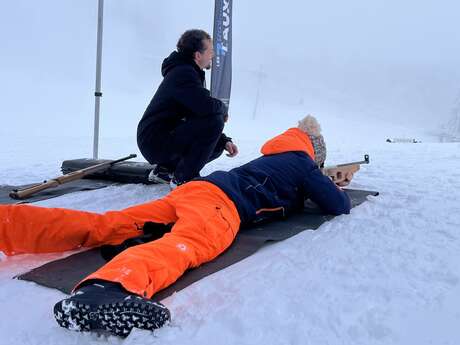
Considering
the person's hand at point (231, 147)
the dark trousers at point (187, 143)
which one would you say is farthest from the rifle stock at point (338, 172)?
the dark trousers at point (187, 143)

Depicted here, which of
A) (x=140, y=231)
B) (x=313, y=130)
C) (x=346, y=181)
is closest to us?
(x=140, y=231)

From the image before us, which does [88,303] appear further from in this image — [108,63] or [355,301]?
[108,63]

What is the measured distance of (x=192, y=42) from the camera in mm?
3096

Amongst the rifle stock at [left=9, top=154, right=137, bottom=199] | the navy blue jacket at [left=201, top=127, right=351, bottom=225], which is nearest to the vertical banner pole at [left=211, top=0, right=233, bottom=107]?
the rifle stock at [left=9, top=154, right=137, bottom=199]

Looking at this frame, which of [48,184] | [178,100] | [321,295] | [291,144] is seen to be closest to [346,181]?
[291,144]

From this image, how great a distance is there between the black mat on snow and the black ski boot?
260 millimetres

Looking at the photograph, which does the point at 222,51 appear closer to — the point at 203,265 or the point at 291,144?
the point at 291,144

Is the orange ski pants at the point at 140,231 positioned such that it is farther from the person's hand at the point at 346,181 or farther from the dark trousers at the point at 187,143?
the person's hand at the point at 346,181

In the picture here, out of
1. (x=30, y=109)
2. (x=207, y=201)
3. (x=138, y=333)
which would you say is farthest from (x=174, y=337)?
(x=30, y=109)

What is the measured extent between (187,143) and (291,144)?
2.79 feet

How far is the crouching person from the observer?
123 cm

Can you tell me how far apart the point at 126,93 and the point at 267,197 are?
3575 centimetres

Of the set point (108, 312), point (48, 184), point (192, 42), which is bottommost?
point (48, 184)

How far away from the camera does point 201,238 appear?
1.80m
